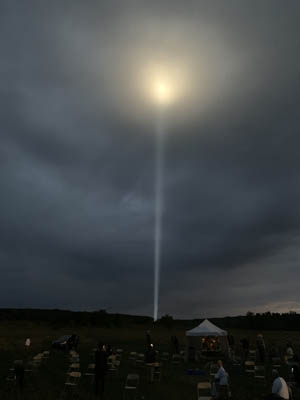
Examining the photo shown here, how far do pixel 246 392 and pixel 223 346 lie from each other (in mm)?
10559

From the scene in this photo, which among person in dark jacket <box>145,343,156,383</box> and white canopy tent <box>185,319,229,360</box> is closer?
person in dark jacket <box>145,343,156,383</box>

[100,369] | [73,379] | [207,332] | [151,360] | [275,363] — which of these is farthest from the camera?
[207,332]

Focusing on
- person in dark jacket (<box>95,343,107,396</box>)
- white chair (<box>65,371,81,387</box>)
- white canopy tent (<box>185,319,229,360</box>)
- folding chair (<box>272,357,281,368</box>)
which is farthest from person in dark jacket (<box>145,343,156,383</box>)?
white canopy tent (<box>185,319,229,360</box>)

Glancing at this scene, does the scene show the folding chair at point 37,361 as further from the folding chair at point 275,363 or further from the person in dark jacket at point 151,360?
the folding chair at point 275,363

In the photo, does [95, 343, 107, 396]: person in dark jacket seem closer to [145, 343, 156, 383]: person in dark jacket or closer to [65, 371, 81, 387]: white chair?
[65, 371, 81, 387]: white chair

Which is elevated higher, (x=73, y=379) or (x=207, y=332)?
(x=207, y=332)

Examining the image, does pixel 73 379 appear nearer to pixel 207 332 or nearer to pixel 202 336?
pixel 207 332

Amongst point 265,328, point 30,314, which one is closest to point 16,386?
point 265,328

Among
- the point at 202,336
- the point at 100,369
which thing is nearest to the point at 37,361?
the point at 100,369

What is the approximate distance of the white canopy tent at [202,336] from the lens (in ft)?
71.3

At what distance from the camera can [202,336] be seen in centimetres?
2258

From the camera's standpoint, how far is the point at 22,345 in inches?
1181

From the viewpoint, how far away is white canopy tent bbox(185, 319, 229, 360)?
2172 centimetres

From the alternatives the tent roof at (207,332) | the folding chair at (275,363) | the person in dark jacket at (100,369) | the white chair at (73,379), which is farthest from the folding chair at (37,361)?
the folding chair at (275,363)
